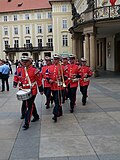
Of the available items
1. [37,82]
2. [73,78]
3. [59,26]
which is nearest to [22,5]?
[59,26]

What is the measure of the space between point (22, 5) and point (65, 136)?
77.2 m

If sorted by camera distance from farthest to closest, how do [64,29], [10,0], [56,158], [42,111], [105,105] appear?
[10,0] → [64,29] → [105,105] → [42,111] → [56,158]

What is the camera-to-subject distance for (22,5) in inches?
3105

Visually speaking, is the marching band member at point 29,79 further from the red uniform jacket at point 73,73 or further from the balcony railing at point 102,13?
the balcony railing at point 102,13

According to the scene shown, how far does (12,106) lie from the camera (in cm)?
1013

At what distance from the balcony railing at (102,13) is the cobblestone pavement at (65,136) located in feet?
40.6

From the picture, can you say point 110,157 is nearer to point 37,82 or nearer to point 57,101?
point 57,101

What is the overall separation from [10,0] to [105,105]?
268ft

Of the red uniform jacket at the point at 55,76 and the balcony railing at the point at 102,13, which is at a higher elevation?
the balcony railing at the point at 102,13

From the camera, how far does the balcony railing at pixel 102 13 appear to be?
1973 centimetres

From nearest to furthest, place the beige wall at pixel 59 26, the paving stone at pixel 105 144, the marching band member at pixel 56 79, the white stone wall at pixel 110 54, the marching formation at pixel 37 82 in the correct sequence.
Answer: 1. the paving stone at pixel 105 144
2. the marching formation at pixel 37 82
3. the marching band member at pixel 56 79
4. the white stone wall at pixel 110 54
5. the beige wall at pixel 59 26

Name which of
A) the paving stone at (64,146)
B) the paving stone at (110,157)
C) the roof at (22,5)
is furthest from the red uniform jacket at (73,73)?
the roof at (22,5)

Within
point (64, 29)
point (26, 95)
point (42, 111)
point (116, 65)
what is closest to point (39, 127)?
point (26, 95)

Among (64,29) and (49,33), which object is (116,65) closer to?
→ (64,29)
